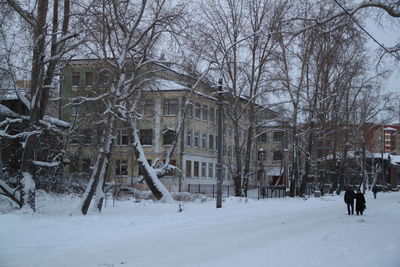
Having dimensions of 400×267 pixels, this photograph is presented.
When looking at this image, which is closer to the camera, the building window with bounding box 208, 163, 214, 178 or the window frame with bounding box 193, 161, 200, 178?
the window frame with bounding box 193, 161, 200, 178

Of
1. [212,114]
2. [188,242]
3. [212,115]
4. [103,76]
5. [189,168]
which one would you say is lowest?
[188,242]

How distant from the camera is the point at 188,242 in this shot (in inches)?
534

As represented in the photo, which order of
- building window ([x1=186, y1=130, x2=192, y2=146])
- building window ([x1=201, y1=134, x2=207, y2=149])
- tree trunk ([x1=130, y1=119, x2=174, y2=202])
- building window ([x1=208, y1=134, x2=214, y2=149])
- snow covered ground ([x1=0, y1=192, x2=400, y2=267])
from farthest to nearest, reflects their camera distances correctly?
1. building window ([x1=208, y1=134, x2=214, y2=149])
2. building window ([x1=201, y1=134, x2=207, y2=149])
3. building window ([x1=186, y1=130, x2=192, y2=146])
4. tree trunk ([x1=130, y1=119, x2=174, y2=202])
5. snow covered ground ([x1=0, y1=192, x2=400, y2=267])

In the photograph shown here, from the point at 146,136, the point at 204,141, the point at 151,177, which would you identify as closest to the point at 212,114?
the point at 204,141

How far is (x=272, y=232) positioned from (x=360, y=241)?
127 inches

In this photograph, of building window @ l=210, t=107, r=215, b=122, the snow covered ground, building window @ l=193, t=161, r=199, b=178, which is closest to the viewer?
the snow covered ground

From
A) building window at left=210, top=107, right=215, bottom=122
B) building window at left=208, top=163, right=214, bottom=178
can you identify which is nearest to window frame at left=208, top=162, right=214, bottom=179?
building window at left=208, top=163, right=214, bottom=178

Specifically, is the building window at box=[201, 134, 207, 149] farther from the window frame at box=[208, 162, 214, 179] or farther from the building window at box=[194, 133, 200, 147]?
the window frame at box=[208, 162, 214, 179]

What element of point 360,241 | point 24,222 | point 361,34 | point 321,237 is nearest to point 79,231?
point 24,222

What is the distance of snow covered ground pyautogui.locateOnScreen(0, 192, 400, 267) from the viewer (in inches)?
414

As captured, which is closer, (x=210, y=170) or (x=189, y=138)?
(x=189, y=138)

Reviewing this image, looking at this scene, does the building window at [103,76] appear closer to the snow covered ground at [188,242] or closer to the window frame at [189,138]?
Answer: the snow covered ground at [188,242]

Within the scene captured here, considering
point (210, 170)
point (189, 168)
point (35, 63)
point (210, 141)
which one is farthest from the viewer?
point (210, 141)

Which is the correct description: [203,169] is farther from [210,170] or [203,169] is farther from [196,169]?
[196,169]
